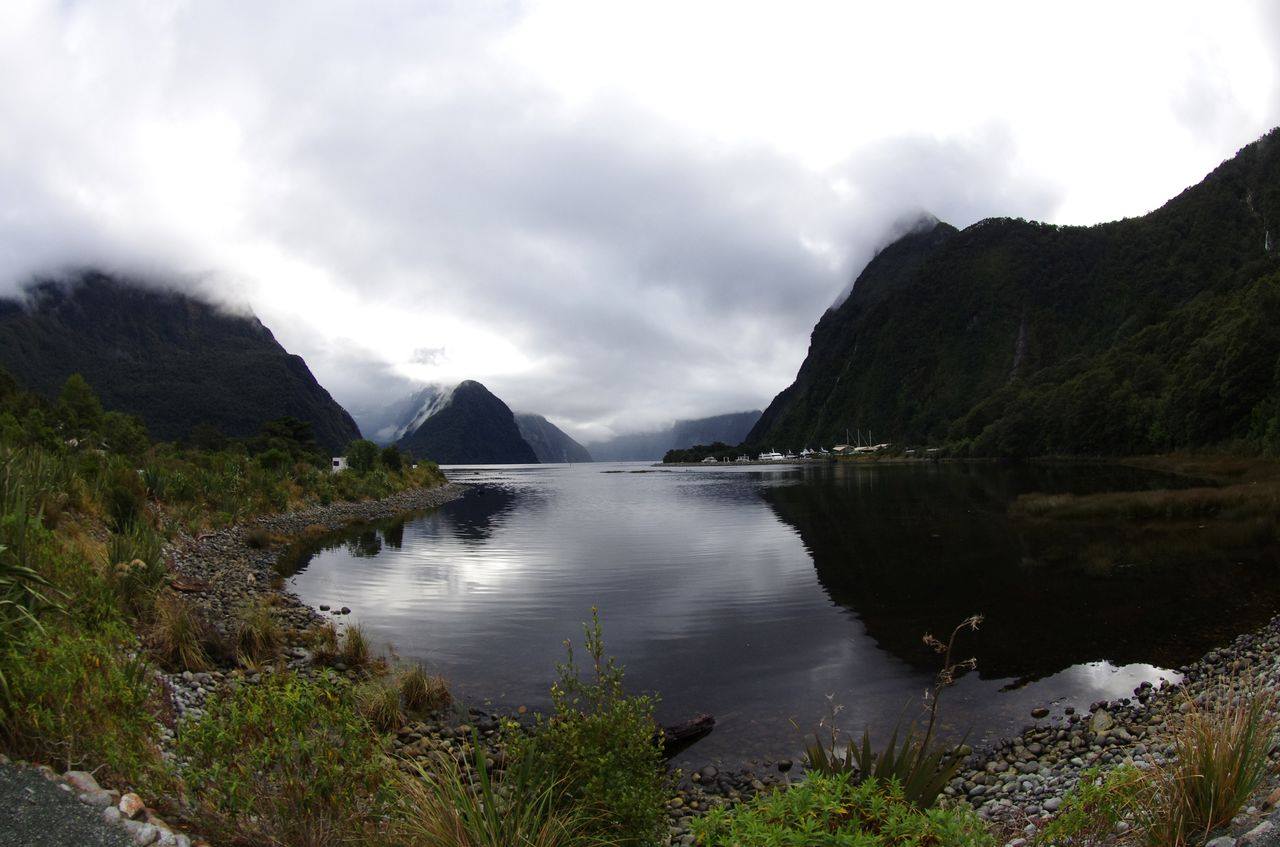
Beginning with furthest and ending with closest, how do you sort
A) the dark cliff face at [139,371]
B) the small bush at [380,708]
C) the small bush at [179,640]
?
the dark cliff face at [139,371] → the small bush at [179,640] → the small bush at [380,708]

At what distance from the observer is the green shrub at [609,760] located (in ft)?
16.9

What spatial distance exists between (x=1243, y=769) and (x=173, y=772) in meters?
7.76

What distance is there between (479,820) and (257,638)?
10.9m

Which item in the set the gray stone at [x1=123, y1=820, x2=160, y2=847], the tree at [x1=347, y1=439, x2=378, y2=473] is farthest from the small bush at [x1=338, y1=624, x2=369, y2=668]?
the tree at [x1=347, y1=439, x2=378, y2=473]

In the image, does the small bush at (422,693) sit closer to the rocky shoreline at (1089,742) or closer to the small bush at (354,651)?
the small bush at (354,651)

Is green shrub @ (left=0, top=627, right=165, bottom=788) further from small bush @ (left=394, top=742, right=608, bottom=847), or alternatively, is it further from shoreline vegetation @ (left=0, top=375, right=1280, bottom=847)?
small bush @ (left=394, top=742, right=608, bottom=847)

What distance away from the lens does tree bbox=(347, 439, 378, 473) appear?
74.1 m

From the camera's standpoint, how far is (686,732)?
10.3 m

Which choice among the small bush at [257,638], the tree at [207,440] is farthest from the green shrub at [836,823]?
the tree at [207,440]

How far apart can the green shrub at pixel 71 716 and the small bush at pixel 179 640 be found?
19.7 feet

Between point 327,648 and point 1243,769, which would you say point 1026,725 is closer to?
point 1243,769

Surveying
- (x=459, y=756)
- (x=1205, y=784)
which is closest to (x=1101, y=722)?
(x=1205, y=784)

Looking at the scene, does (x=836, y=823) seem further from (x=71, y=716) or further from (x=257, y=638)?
(x=257, y=638)

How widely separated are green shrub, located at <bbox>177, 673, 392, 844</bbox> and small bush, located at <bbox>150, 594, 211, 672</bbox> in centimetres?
726
